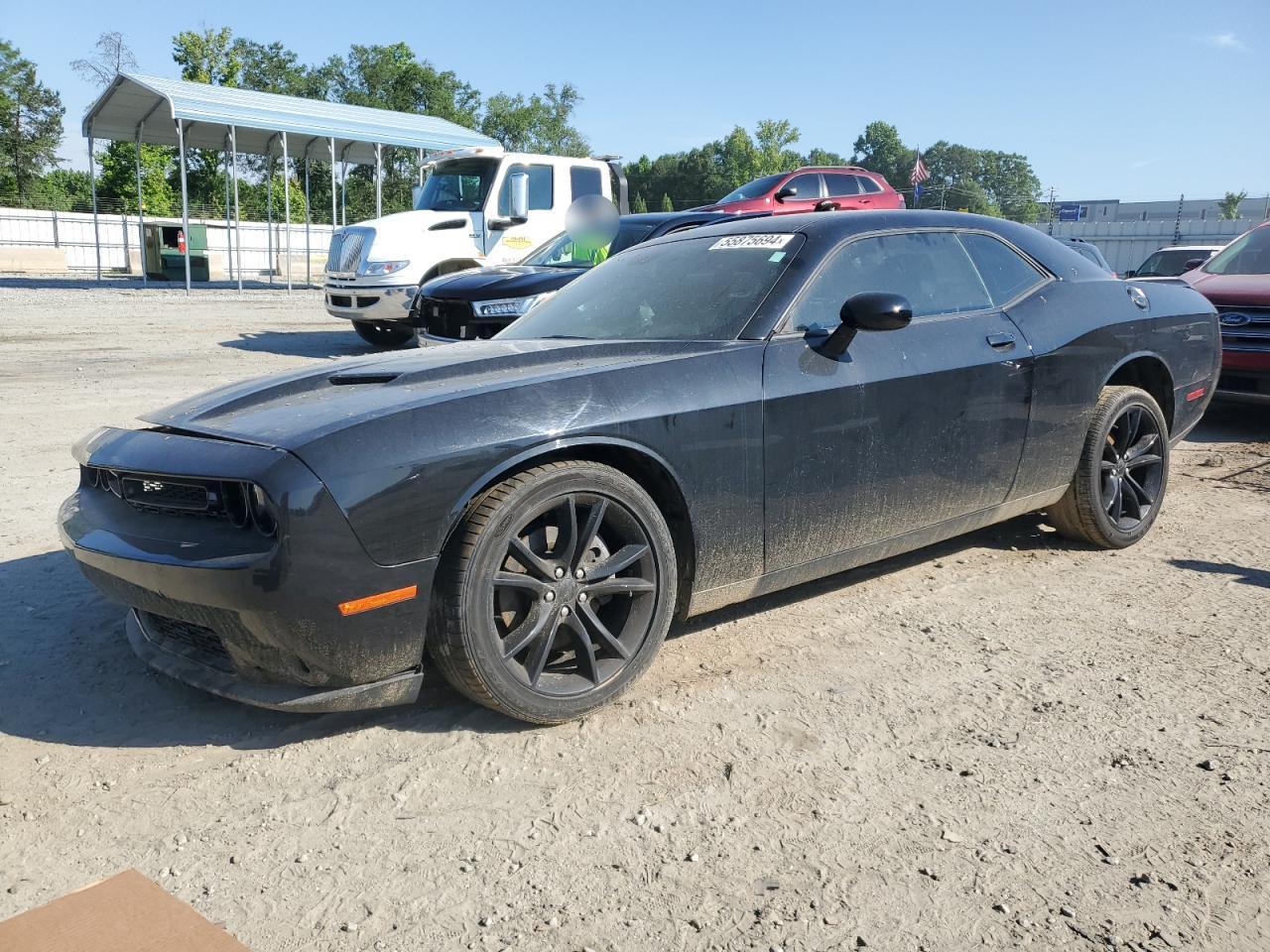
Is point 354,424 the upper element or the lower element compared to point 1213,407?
upper

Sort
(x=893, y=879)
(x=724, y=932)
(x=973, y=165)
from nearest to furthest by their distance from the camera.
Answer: (x=724, y=932) < (x=893, y=879) < (x=973, y=165)

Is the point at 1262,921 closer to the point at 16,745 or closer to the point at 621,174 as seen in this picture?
the point at 16,745

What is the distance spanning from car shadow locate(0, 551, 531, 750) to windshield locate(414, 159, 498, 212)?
33.1ft

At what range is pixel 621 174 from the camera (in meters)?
14.4

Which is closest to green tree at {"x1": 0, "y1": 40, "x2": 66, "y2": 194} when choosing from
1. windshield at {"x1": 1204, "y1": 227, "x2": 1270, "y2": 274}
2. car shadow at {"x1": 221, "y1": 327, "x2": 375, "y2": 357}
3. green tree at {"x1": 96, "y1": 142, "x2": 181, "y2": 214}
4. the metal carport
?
green tree at {"x1": 96, "y1": 142, "x2": 181, "y2": 214}

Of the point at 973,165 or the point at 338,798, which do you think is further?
the point at 973,165

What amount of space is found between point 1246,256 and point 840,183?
25.8 feet

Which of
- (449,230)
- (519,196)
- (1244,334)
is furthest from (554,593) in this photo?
(519,196)

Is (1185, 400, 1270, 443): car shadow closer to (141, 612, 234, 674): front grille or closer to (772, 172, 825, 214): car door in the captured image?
(772, 172, 825, 214): car door

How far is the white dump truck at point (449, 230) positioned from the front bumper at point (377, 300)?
12mm

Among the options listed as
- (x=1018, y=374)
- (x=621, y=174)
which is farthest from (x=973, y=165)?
(x=1018, y=374)

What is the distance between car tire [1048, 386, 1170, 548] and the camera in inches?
177

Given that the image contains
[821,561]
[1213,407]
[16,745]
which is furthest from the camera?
[1213,407]

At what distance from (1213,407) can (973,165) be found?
158187 mm
